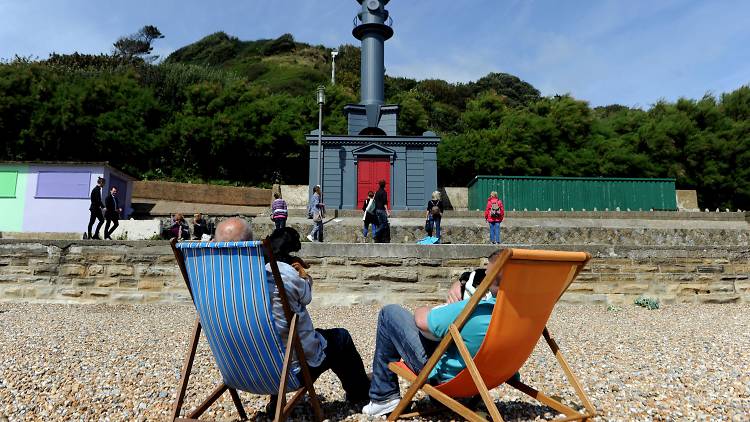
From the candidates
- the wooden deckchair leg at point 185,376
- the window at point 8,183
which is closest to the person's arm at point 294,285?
the wooden deckchair leg at point 185,376

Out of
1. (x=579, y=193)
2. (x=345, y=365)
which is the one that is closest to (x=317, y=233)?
(x=345, y=365)

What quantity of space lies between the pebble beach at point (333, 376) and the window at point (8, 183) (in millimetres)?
10410

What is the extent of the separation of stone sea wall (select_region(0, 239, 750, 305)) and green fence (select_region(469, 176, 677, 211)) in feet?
38.0

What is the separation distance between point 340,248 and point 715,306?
615 cm

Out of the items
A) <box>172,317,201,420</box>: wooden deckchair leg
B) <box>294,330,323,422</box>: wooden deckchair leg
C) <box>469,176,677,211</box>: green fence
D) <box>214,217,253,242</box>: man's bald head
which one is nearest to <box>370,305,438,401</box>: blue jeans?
<box>294,330,323,422</box>: wooden deckchair leg

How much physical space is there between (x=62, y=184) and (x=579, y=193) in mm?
18729

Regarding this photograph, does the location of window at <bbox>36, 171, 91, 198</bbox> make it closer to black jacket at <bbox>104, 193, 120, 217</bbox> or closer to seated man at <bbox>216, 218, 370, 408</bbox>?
black jacket at <bbox>104, 193, 120, 217</bbox>

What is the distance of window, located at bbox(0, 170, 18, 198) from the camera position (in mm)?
14625

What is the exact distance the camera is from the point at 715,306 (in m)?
7.84

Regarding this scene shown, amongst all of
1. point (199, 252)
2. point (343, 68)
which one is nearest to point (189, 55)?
point (343, 68)

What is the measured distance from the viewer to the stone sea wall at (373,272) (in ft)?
25.7

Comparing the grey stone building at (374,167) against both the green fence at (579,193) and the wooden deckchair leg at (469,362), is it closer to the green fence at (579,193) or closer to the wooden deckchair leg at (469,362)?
the green fence at (579,193)

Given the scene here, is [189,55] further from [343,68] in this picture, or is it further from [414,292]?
[414,292]

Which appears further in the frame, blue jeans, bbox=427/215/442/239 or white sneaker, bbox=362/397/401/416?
blue jeans, bbox=427/215/442/239
